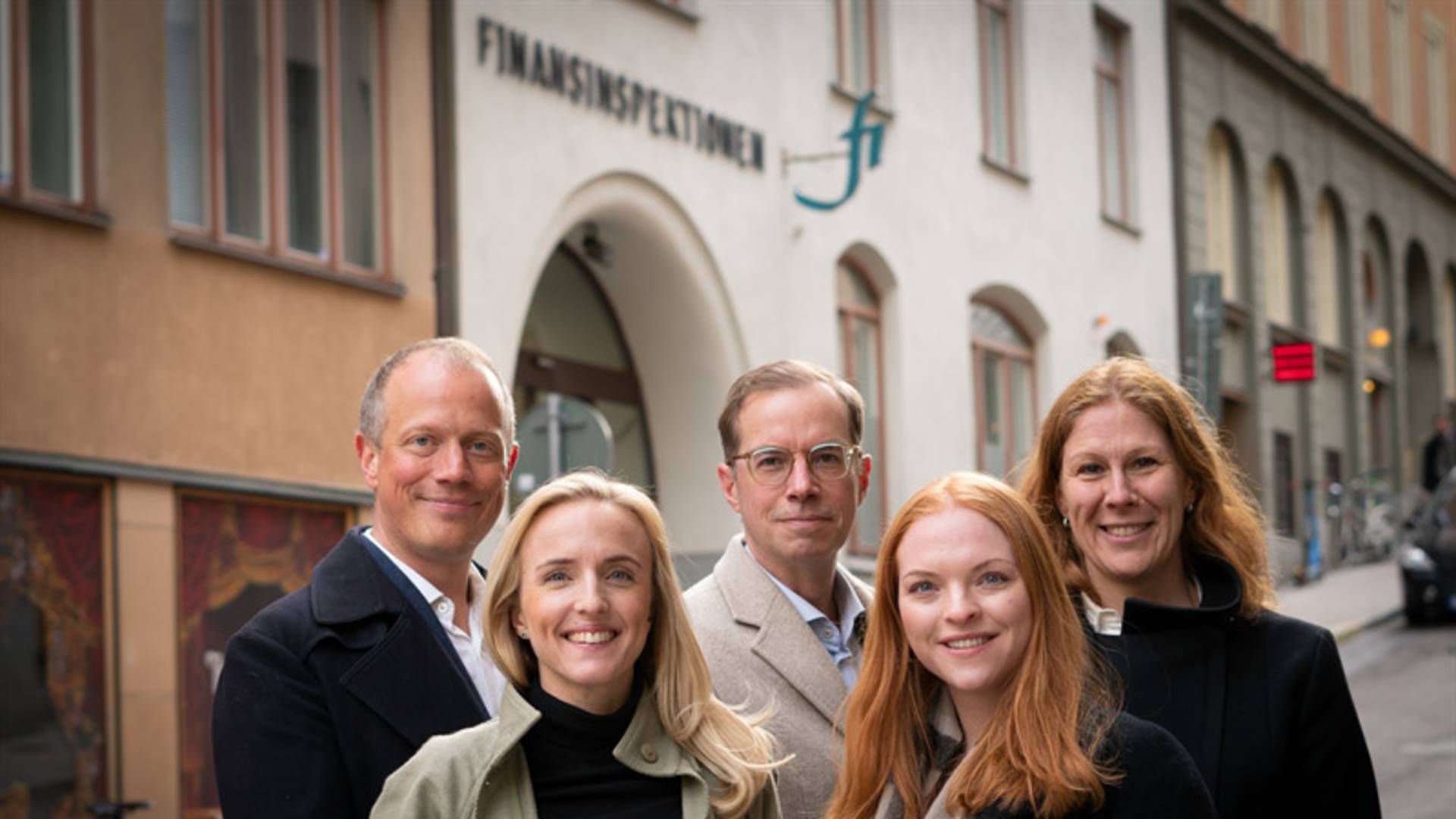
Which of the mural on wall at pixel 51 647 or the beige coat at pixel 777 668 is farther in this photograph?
the mural on wall at pixel 51 647

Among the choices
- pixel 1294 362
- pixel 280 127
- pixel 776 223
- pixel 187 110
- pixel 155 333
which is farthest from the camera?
pixel 1294 362

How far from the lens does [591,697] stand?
409cm

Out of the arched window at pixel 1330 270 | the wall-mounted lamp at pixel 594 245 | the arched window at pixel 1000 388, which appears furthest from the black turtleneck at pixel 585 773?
the arched window at pixel 1330 270

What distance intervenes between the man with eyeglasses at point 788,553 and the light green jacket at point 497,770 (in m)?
0.82

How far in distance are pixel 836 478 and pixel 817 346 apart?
13349 mm

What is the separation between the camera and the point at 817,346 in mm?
18391

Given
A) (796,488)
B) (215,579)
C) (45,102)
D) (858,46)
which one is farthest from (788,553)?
(858,46)

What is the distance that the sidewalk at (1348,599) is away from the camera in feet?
75.9

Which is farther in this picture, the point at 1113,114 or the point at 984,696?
the point at 1113,114

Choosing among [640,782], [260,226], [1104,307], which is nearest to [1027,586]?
[640,782]

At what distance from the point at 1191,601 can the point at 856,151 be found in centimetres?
1355

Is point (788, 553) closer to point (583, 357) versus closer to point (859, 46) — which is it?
point (583, 357)

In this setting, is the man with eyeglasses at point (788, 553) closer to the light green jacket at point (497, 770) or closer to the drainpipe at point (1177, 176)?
the light green jacket at point (497, 770)

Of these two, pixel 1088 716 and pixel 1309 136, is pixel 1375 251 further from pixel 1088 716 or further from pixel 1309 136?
pixel 1088 716
